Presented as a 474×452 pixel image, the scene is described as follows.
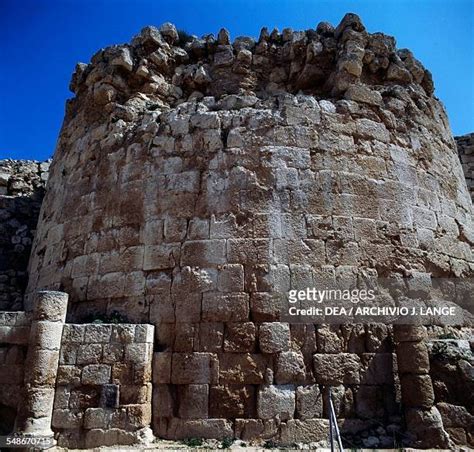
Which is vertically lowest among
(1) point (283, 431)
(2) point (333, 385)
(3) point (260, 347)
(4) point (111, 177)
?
(1) point (283, 431)

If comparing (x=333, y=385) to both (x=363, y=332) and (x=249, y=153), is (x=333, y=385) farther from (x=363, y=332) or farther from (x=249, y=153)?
(x=249, y=153)

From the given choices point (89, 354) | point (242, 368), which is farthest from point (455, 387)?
point (89, 354)

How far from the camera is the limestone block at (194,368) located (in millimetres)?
5348

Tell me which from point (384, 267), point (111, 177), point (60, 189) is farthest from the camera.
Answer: point (60, 189)

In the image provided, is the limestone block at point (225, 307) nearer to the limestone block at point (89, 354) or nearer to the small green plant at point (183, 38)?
the limestone block at point (89, 354)

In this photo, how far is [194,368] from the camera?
5.41 metres

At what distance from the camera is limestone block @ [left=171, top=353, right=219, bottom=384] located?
5.35 m

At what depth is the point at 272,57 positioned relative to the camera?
8.18 meters

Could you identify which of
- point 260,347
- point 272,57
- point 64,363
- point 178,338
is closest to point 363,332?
point 260,347

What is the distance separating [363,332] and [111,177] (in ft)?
14.0

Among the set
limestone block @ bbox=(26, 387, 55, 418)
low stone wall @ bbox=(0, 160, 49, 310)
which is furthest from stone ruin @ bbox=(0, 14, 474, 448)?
low stone wall @ bbox=(0, 160, 49, 310)

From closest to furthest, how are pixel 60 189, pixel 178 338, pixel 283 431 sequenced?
1. pixel 283 431
2. pixel 178 338
3. pixel 60 189

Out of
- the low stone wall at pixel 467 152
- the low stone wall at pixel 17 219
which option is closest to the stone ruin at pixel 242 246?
the low stone wall at pixel 17 219

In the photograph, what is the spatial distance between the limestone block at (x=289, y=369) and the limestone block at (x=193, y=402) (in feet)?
2.81
